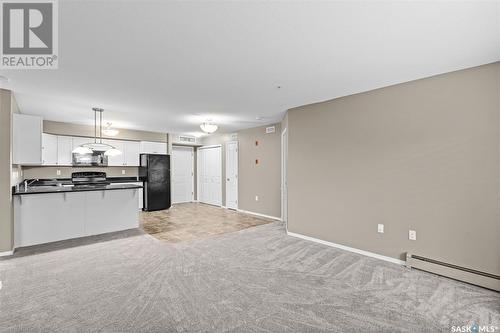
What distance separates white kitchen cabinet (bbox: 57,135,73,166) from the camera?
227 inches

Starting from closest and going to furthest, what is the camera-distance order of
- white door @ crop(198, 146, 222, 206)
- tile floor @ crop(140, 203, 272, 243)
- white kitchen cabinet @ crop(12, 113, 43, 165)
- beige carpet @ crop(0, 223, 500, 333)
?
beige carpet @ crop(0, 223, 500, 333) < white kitchen cabinet @ crop(12, 113, 43, 165) < tile floor @ crop(140, 203, 272, 243) < white door @ crop(198, 146, 222, 206)

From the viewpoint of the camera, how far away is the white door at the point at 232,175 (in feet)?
22.8

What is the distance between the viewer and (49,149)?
18.4 ft

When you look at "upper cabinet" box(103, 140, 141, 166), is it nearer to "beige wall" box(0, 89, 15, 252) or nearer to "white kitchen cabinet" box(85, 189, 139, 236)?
"white kitchen cabinet" box(85, 189, 139, 236)

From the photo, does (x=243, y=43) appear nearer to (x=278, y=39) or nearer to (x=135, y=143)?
(x=278, y=39)

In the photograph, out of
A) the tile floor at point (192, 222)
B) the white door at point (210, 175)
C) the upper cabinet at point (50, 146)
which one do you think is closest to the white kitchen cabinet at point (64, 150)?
the upper cabinet at point (50, 146)

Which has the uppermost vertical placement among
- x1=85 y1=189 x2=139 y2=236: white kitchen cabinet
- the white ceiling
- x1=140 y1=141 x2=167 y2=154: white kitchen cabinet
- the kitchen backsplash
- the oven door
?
the white ceiling

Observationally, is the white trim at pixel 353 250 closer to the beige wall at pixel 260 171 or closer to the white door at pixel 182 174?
the beige wall at pixel 260 171

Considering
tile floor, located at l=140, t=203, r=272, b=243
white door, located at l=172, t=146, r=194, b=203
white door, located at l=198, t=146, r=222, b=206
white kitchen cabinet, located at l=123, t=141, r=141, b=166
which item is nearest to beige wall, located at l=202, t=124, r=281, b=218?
tile floor, located at l=140, t=203, r=272, b=243

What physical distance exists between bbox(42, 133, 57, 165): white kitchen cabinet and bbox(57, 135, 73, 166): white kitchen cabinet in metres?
0.08

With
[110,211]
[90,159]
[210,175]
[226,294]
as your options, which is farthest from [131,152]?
[226,294]

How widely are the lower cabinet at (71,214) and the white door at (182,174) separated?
3.30 m

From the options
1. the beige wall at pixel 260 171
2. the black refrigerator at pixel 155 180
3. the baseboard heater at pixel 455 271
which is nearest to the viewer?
the baseboard heater at pixel 455 271

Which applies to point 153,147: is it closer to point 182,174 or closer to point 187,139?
point 187,139
